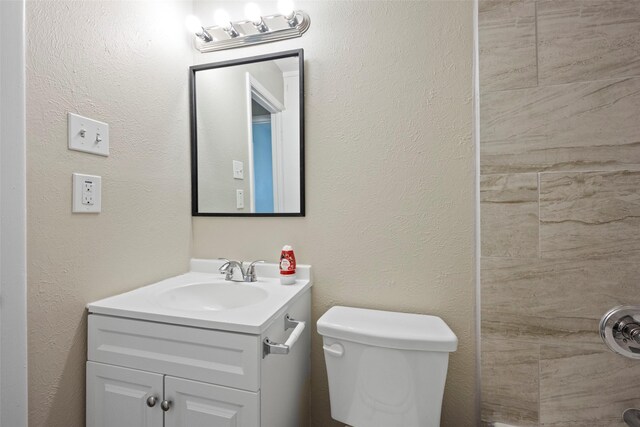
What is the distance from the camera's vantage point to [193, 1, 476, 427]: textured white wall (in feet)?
3.56

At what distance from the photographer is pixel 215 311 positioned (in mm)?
957

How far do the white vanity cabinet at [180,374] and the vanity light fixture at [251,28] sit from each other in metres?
1.11

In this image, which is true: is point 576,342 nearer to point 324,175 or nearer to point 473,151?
point 473,151

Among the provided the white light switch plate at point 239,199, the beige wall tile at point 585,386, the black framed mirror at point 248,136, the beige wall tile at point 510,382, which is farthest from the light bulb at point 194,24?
the beige wall tile at point 585,386

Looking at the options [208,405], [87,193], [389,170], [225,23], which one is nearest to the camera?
[208,405]

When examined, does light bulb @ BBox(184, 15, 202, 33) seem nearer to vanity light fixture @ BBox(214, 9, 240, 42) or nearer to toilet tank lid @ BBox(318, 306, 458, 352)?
vanity light fixture @ BBox(214, 9, 240, 42)

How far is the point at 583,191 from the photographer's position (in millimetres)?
881

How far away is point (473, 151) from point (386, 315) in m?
0.67

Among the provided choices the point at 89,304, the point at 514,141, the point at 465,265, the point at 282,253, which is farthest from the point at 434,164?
the point at 89,304

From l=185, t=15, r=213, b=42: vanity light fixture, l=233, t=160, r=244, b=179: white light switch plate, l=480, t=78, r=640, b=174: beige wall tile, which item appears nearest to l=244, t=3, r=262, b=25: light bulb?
l=185, t=15, r=213, b=42: vanity light fixture

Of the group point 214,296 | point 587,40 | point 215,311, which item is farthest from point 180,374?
point 587,40

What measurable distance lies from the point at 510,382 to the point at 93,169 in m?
1.51

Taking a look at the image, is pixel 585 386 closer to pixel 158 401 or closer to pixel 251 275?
pixel 251 275

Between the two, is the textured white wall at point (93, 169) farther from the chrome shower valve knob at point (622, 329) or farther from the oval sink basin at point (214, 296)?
the chrome shower valve knob at point (622, 329)
